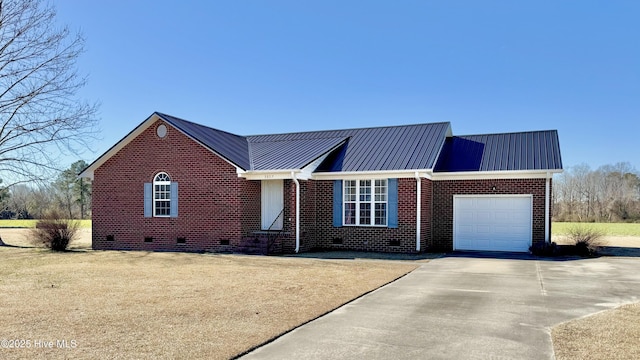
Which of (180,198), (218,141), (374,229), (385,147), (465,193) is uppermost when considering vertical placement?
(218,141)

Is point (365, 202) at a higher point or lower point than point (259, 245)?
higher

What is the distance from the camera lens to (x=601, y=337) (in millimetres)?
6273

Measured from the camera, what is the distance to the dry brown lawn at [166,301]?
5878 mm

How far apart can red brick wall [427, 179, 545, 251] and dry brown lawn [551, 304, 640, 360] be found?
978 centimetres

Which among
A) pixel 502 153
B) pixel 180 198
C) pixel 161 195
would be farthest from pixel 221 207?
pixel 502 153

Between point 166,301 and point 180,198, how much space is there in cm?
1097

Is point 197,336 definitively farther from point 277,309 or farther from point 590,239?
point 590,239

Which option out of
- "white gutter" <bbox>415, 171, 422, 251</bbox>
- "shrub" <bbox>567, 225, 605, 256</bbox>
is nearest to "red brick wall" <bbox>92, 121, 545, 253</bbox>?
"white gutter" <bbox>415, 171, 422, 251</bbox>

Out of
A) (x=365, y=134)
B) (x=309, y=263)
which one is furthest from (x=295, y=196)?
(x=365, y=134)

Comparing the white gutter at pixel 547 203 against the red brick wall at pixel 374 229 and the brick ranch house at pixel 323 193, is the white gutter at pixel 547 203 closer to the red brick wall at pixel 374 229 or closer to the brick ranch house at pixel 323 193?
the brick ranch house at pixel 323 193

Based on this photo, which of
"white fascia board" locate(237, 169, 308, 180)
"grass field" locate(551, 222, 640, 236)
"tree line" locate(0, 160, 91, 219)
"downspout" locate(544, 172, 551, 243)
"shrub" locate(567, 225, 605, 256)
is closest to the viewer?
Result: "shrub" locate(567, 225, 605, 256)

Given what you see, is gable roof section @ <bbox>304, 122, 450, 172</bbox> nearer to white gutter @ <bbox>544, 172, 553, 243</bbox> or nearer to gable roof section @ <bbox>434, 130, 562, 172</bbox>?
gable roof section @ <bbox>434, 130, 562, 172</bbox>

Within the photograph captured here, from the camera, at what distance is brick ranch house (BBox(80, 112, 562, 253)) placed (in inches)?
685

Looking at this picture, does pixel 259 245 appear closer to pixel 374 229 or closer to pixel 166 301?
pixel 374 229
